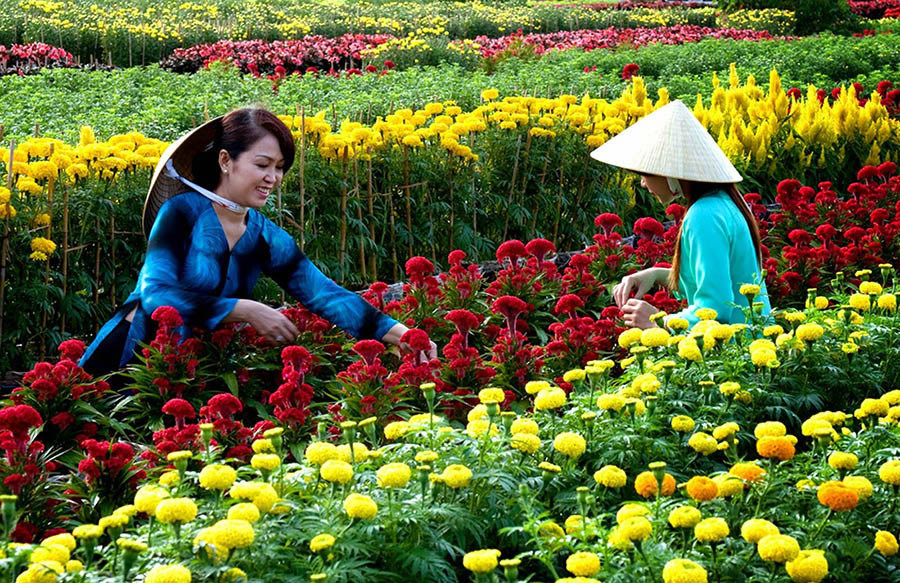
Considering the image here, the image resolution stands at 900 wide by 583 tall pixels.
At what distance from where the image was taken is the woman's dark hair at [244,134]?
15.2 feet

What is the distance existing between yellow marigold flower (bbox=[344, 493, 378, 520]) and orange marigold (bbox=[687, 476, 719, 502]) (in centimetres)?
77

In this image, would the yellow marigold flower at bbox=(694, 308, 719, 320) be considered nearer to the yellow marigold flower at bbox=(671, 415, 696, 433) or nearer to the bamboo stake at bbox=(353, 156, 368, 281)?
the yellow marigold flower at bbox=(671, 415, 696, 433)

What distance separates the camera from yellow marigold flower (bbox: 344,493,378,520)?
2.55 metres

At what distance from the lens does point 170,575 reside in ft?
7.40

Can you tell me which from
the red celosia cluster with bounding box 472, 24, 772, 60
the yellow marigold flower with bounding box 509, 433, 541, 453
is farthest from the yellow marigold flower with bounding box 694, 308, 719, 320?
the red celosia cluster with bounding box 472, 24, 772, 60

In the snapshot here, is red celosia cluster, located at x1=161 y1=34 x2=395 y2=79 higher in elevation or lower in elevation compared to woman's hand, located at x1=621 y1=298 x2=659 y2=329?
lower

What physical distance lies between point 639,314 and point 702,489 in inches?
74.1

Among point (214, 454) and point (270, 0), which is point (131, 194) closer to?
point (214, 454)

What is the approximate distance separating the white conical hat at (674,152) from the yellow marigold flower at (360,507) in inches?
98.3

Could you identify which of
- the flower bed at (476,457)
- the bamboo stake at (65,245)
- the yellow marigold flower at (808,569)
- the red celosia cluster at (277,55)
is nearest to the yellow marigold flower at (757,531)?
the flower bed at (476,457)

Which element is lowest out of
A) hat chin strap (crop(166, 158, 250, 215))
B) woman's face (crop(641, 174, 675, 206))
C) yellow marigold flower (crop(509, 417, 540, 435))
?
yellow marigold flower (crop(509, 417, 540, 435))

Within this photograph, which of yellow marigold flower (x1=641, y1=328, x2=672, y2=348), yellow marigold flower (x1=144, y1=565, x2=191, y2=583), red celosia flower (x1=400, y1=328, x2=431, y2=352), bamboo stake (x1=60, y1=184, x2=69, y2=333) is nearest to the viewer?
yellow marigold flower (x1=144, y1=565, x2=191, y2=583)

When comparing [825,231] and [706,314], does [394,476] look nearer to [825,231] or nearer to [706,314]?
[706,314]

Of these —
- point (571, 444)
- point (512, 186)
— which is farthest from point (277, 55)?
point (571, 444)
